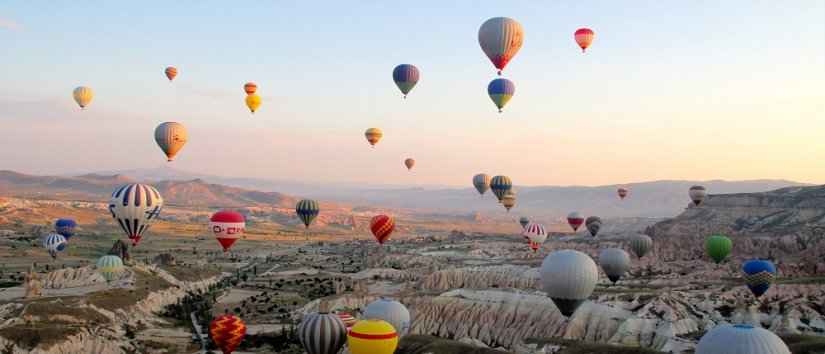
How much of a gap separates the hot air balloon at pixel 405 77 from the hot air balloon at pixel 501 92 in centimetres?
924

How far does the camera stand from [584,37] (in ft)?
258

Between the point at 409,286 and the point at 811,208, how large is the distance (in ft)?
265

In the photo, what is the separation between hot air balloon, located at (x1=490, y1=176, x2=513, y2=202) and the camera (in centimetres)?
10944

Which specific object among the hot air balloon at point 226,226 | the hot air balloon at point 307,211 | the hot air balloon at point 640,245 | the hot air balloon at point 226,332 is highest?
the hot air balloon at point 307,211

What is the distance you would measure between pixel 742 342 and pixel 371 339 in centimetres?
2056

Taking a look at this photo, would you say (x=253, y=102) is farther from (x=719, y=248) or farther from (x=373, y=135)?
(x=719, y=248)

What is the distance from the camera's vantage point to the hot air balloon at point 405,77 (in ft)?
276

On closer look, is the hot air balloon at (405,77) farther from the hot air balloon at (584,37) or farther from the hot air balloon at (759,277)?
the hot air balloon at (759,277)

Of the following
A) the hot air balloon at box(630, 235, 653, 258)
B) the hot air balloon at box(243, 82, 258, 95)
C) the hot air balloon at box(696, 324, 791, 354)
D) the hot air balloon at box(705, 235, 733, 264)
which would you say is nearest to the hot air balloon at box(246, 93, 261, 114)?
the hot air balloon at box(243, 82, 258, 95)

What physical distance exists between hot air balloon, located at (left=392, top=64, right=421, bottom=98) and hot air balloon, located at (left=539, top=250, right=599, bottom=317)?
3900cm

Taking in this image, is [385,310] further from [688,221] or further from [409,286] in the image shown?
[688,221]

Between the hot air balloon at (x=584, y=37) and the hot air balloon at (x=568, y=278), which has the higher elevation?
the hot air balloon at (x=584, y=37)

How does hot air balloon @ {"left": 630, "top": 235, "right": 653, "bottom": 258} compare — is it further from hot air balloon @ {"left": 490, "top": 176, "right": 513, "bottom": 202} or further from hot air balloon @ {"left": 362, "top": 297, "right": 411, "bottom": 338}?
hot air balloon @ {"left": 362, "top": 297, "right": 411, "bottom": 338}

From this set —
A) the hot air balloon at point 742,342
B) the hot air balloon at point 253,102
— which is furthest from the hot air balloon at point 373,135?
the hot air balloon at point 742,342
